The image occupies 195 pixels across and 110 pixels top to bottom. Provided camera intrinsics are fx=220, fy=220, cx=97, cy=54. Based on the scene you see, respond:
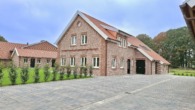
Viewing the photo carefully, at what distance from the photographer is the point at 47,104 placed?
27.8 ft

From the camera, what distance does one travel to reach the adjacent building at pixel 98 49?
25875mm

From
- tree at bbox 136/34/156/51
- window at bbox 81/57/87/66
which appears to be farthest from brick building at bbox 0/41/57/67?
tree at bbox 136/34/156/51

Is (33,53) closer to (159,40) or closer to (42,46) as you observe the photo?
(42,46)

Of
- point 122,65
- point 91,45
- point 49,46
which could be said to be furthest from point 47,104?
point 49,46

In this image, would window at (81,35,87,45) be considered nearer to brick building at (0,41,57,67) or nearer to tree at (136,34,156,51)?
brick building at (0,41,57,67)

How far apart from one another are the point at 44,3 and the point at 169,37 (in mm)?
56180

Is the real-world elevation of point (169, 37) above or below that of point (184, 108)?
above

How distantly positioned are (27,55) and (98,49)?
2037 cm

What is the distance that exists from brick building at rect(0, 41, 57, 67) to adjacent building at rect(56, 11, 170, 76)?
42.3 ft

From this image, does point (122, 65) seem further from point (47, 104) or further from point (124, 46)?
point (47, 104)

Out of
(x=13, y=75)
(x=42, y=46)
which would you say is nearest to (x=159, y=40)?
(x=42, y=46)

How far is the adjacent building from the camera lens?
84.9 ft

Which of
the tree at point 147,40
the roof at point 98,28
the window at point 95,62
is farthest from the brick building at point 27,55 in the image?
the tree at point 147,40

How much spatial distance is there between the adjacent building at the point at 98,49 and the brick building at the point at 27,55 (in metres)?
12.9
